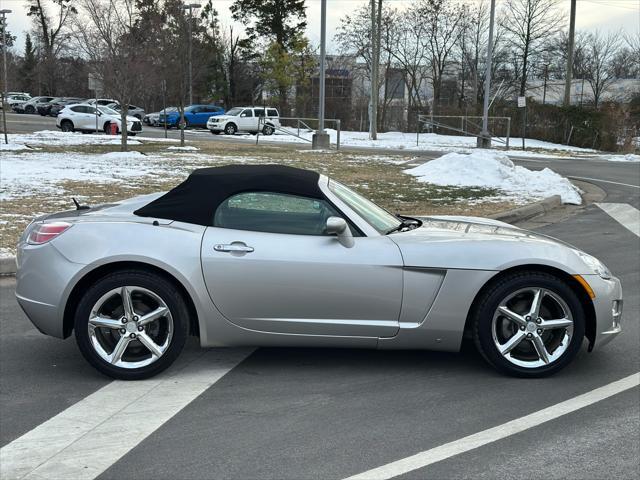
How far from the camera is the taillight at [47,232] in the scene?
465cm

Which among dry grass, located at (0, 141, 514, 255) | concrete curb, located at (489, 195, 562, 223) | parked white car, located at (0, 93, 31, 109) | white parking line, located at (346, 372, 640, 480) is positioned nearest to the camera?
white parking line, located at (346, 372, 640, 480)

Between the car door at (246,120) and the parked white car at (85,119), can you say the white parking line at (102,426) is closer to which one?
the parked white car at (85,119)

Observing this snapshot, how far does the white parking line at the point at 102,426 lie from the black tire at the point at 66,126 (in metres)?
33.8

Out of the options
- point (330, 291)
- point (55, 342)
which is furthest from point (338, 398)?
point (55, 342)

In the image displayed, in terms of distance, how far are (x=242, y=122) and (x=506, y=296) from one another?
38.7 m

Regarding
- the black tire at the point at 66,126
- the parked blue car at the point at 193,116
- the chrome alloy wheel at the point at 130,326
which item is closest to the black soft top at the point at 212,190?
the chrome alloy wheel at the point at 130,326

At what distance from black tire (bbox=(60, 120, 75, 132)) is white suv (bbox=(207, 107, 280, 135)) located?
Answer: 8250 millimetres

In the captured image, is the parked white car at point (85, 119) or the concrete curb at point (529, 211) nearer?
the concrete curb at point (529, 211)

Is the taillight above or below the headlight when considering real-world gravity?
above

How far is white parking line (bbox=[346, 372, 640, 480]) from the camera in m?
3.37

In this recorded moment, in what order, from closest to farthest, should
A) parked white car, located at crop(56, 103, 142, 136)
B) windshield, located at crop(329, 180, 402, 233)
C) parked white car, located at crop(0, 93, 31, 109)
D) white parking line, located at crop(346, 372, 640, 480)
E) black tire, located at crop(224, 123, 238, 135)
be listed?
white parking line, located at crop(346, 372, 640, 480)
windshield, located at crop(329, 180, 402, 233)
parked white car, located at crop(56, 103, 142, 136)
black tire, located at crop(224, 123, 238, 135)
parked white car, located at crop(0, 93, 31, 109)

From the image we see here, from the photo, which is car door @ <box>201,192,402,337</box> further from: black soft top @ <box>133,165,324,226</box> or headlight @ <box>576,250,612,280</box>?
headlight @ <box>576,250,612,280</box>

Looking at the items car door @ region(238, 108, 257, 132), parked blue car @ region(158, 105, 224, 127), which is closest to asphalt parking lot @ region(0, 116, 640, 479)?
car door @ region(238, 108, 257, 132)

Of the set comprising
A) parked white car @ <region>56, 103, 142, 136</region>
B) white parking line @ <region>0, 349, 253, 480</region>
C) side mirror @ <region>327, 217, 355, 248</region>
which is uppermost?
parked white car @ <region>56, 103, 142, 136</region>
